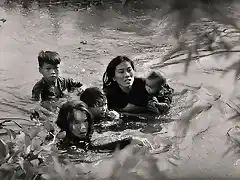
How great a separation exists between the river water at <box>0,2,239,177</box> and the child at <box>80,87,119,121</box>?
5 centimetres

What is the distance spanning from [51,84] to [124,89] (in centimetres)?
12

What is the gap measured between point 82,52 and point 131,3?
185mm

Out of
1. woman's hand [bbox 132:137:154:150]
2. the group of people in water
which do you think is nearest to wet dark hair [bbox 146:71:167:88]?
the group of people in water

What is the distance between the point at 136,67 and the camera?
2.69 feet

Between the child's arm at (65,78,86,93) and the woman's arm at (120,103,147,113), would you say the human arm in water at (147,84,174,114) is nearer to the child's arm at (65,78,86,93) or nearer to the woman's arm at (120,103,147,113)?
the woman's arm at (120,103,147,113)

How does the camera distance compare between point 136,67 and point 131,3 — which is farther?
point 131,3

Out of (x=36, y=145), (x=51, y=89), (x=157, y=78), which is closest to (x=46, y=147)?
(x=36, y=145)

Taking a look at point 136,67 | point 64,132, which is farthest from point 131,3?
point 64,132

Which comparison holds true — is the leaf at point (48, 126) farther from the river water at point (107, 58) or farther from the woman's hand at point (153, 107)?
the woman's hand at point (153, 107)

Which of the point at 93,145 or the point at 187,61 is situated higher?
the point at 187,61

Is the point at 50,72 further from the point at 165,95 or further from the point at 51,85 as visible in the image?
the point at 165,95

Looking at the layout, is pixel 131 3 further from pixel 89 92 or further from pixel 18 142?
pixel 18 142

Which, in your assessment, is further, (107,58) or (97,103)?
(107,58)

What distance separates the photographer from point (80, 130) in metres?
0.71
